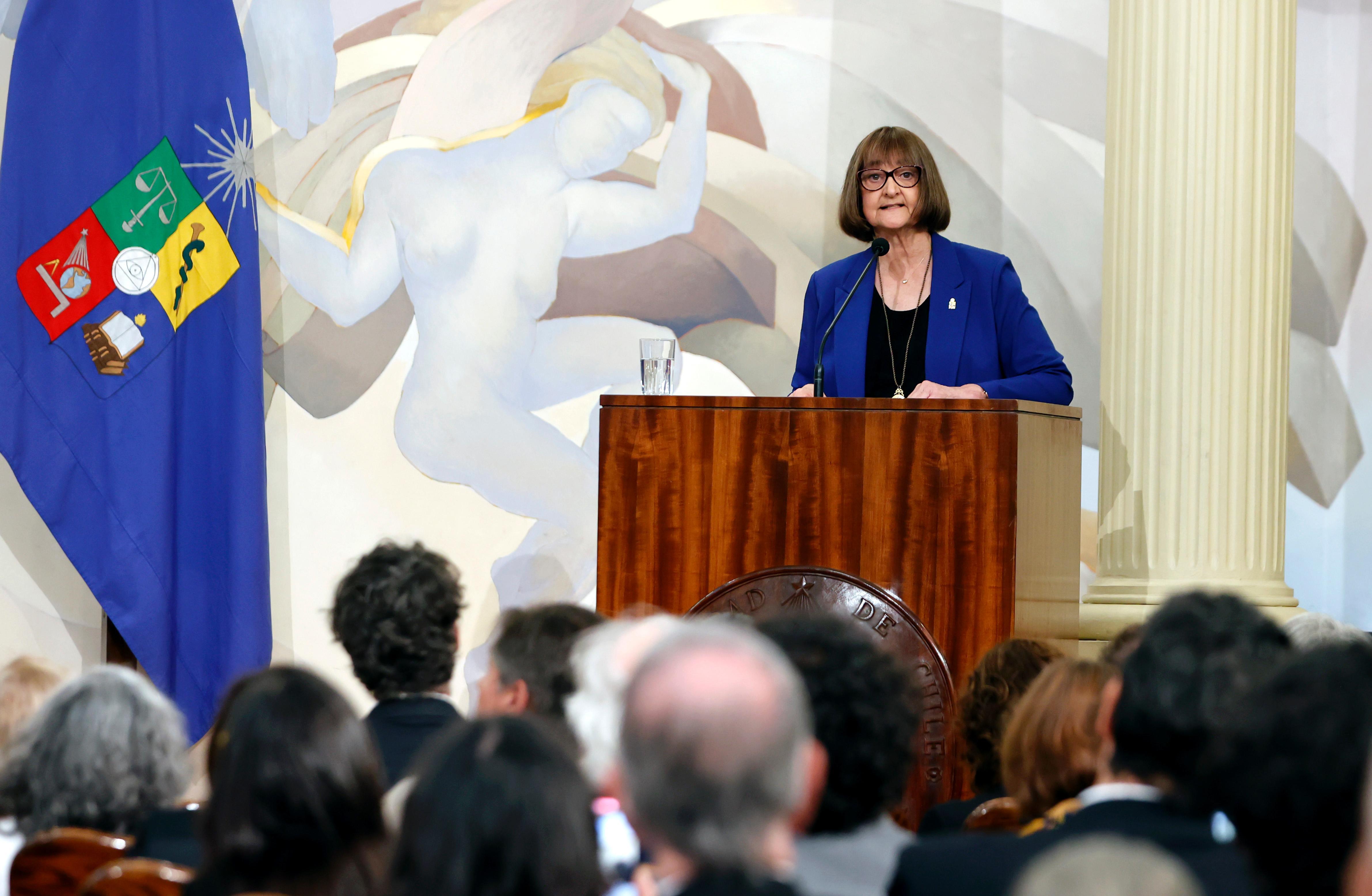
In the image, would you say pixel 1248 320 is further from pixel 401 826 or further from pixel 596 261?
pixel 401 826

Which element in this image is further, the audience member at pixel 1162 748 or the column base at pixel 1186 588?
the column base at pixel 1186 588

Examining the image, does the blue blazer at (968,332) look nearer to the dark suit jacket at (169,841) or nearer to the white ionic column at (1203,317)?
the white ionic column at (1203,317)

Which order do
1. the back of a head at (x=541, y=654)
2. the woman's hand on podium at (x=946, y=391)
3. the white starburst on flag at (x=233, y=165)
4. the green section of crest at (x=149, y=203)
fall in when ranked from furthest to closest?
the white starburst on flag at (x=233, y=165) → the green section of crest at (x=149, y=203) → the woman's hand on podium at (x=946, y=391) → the back of a head at (x=541, y=654)

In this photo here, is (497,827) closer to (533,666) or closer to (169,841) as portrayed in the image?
(169,841)

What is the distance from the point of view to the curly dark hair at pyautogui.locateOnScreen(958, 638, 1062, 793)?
2.34m

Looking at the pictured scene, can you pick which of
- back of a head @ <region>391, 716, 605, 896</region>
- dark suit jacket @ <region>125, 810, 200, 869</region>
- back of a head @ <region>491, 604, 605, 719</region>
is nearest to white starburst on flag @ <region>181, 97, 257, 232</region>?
back of a head @ <region>491, 604, 605, 719</region>

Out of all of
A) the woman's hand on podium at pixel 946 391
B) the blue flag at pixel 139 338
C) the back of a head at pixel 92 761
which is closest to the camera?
the back of a head at pixel 92 761

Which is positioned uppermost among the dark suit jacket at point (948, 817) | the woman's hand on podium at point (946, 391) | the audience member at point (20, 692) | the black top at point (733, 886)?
the woman's hand on podium at point (946, 391)

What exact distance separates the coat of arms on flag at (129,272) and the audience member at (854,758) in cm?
346

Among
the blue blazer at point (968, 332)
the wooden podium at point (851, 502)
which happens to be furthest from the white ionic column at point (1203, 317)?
the wooden podium at point (851, 502)

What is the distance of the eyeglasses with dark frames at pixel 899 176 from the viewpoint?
376 cm

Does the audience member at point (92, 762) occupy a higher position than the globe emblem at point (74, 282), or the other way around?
the globe emblem at point (74, 282)

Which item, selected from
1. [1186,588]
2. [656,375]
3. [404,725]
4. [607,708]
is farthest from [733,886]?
[1186,588]

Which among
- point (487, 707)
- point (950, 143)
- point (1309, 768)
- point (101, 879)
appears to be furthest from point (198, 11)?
point (1309, 768)
